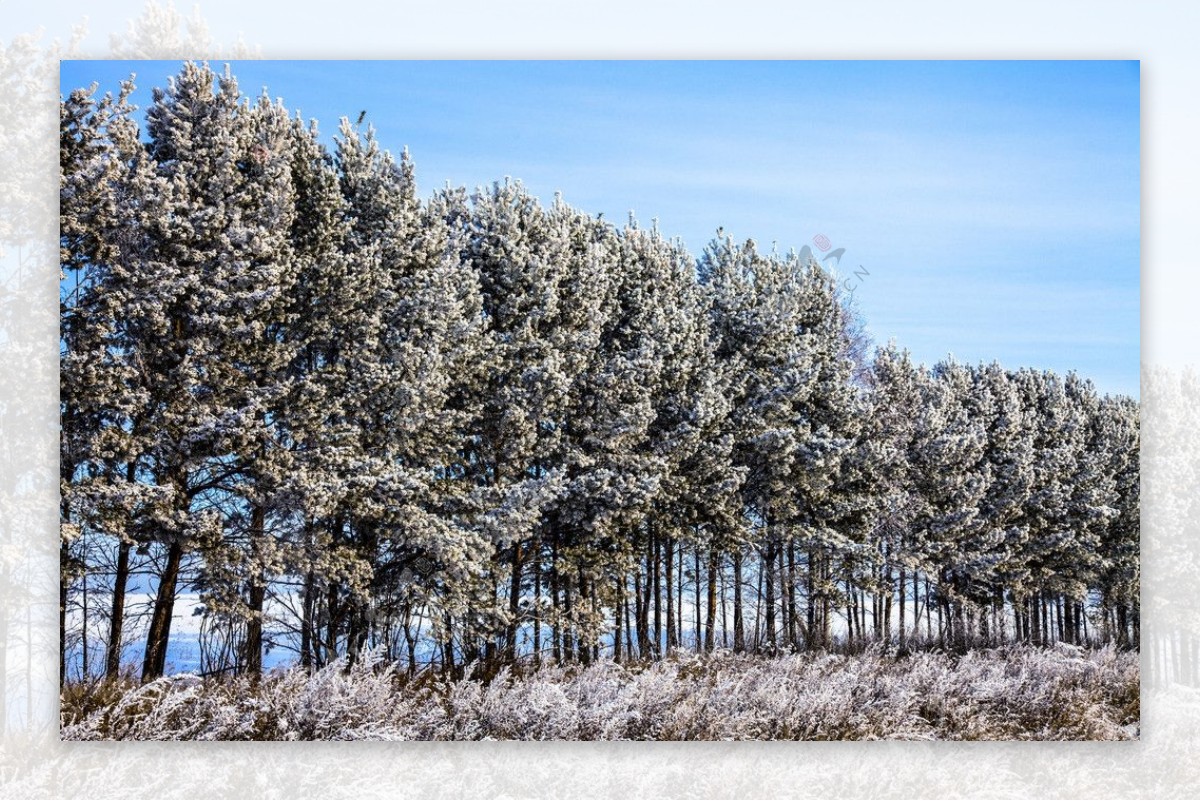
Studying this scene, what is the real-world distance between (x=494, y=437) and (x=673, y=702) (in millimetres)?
2489

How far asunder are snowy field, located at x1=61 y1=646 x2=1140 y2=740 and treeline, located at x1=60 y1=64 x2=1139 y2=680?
0.72ft

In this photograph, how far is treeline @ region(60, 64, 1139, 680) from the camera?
30.5 ft

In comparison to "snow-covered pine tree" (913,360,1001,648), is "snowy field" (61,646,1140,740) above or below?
below

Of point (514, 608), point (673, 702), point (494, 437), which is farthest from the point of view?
point (494, 437)

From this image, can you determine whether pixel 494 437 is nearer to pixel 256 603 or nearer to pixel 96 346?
pixel 256 603

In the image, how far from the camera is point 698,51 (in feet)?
32.6

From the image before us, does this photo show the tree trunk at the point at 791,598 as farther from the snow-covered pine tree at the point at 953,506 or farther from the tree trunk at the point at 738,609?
the snow-covered pine tree at the point at 953,506

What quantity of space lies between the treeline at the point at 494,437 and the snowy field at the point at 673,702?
22cm

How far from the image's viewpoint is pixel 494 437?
10156 mm

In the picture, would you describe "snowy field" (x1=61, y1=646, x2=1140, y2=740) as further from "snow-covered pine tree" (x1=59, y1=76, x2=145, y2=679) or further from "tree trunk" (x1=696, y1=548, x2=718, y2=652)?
"snow-covered pine tree" (x1=59, y1=76, x2=145, y2=679)

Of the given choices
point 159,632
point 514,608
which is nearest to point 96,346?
point 159,632

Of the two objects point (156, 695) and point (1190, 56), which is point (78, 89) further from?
point (1190, 56)

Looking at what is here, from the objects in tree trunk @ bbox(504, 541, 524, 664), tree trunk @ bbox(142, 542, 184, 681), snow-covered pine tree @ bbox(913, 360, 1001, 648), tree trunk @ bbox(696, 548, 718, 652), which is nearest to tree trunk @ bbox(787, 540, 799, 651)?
tree trunk @ bbox(696, 548, 718, 652)

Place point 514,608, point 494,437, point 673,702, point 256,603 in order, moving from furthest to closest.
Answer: point 494,437 < point 514,608 < point 673,702 < point 256,603
